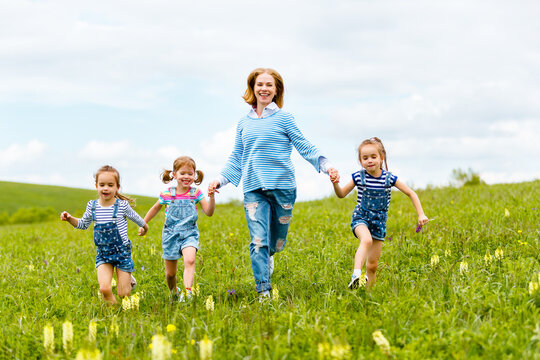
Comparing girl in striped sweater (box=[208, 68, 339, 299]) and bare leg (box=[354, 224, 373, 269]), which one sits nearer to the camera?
bare leg (box=[354, 224, 373, 269])

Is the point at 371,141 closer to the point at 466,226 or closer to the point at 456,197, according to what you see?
the point at 466,226

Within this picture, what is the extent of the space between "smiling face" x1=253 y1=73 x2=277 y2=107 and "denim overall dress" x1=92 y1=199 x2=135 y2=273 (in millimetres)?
2303

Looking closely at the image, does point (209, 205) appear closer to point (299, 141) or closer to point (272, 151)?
point (272, 151)

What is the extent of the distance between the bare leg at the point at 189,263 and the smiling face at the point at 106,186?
3.87 ft

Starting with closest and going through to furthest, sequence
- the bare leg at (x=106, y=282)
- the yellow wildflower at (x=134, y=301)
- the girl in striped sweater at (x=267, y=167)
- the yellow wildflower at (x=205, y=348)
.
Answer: the yellow wildflower at (x=205, y=348)
the yellow wildflower at (x=134, y=301)
the girl in striped sweater at (x=267, y=167)
the bare leg at (x=106, y=282)

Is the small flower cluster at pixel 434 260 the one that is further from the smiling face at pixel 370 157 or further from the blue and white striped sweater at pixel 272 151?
the blue and white striped sweater at pixel 272 151

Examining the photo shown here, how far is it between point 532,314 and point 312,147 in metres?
2.86

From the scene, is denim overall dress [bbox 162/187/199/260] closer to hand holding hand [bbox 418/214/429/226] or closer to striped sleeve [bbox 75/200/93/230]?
striped sleeve [bbox 75/200/93/230]

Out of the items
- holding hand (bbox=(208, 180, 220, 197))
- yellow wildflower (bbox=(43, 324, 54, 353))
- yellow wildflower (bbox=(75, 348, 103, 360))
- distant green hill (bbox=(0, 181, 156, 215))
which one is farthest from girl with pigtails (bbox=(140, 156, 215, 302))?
distant green hill (bbox=(0, 181, 156, 215))

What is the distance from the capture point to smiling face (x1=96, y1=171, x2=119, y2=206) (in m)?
6.15

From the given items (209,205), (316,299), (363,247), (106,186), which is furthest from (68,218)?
(363,247)

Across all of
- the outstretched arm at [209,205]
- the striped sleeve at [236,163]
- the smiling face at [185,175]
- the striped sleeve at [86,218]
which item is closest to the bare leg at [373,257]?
the striped sleeve at [236,163]

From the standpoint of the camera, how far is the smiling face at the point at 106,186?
242 inches

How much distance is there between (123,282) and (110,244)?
0.54 metres
